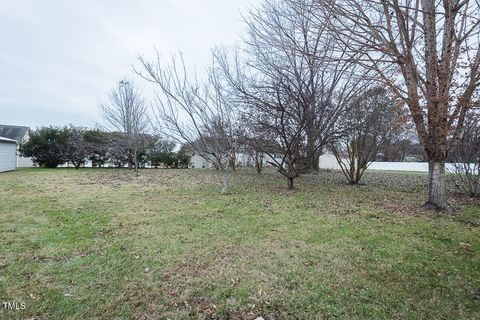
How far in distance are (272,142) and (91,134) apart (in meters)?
A: 15.6

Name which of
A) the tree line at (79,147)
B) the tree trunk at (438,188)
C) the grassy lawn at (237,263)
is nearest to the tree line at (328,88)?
the tree trunk at (438,188)

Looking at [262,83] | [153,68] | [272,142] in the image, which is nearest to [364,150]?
[272,142]

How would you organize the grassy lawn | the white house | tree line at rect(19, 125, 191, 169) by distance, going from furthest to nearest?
tree line at rect(19, 125, 191, 169) < the white house < the grassy lawn

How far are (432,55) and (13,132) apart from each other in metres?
28.3

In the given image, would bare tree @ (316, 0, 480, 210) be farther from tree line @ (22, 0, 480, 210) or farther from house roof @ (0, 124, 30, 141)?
house roof @ (0, 124, 30, 141)

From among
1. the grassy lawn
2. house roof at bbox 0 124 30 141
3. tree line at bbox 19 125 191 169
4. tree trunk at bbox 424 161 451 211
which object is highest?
house roof at bbox 0 124 30 141

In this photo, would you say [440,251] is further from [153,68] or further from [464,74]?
[153,68]

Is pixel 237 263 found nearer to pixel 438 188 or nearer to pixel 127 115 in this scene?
pixel 438 188

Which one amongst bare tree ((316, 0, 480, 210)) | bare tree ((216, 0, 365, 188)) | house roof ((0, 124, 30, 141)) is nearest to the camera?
bare tree ((316, 0, 480, 210))

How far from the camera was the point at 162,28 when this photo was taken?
9.41 metres

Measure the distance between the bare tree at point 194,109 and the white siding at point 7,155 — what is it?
1238 centimetres

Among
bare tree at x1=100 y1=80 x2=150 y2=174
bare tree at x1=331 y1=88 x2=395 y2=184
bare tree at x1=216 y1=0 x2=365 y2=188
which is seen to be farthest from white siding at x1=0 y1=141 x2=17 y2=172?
bare tree at x1=331 y1=88 x2=395 y2=184

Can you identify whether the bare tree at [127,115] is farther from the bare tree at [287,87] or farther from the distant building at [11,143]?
the bare tree at [287,87]

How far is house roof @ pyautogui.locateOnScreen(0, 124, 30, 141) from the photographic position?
2164 centimetres
